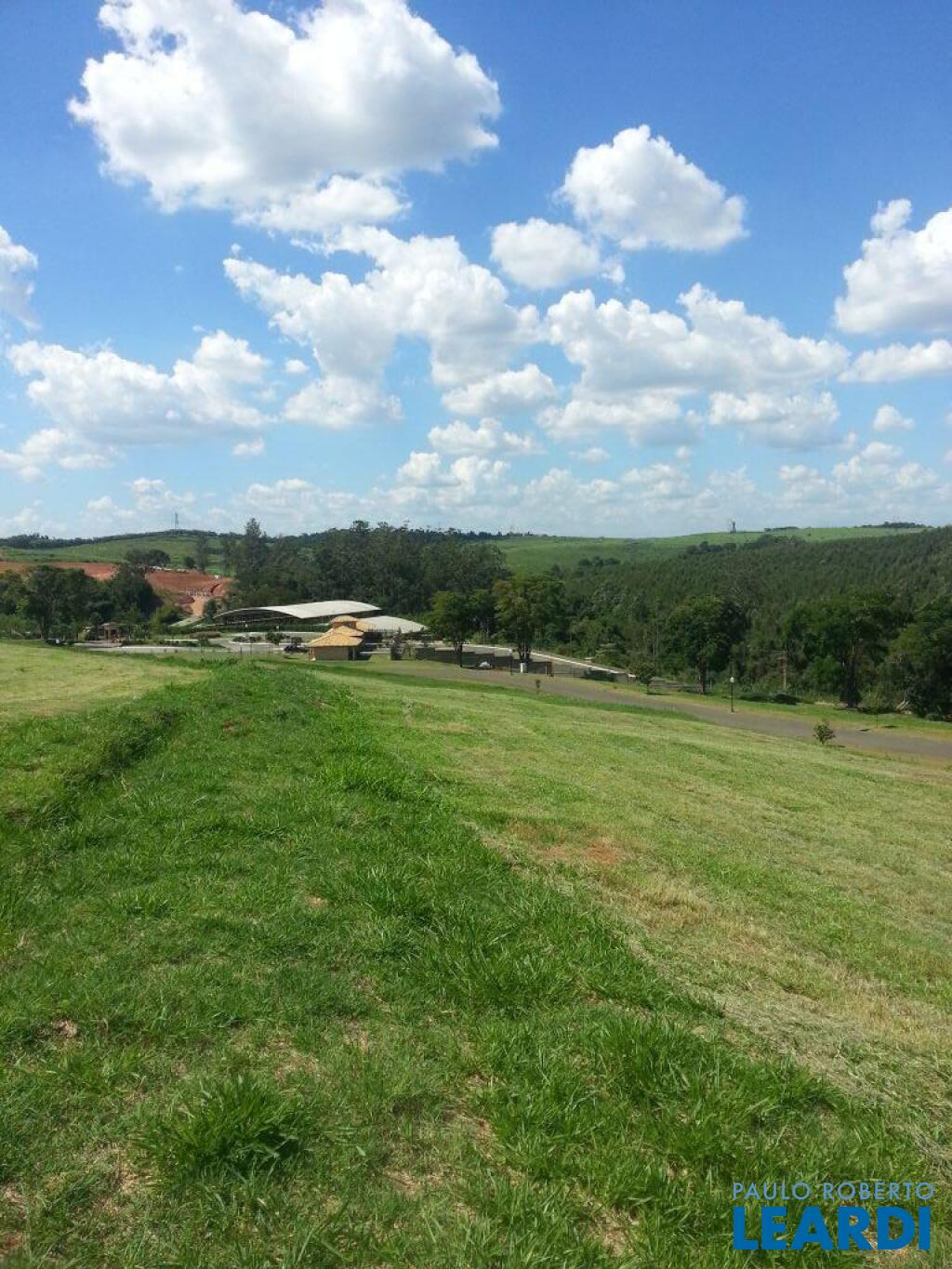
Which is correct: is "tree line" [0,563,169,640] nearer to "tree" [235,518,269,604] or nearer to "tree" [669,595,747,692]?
"tree" [235,518,269,604]

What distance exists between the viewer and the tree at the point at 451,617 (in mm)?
60250

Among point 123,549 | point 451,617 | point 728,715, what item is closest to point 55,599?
point 451,617

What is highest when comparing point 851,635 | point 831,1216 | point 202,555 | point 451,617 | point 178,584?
point 202,555

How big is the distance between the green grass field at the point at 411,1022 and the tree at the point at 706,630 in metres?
51.2

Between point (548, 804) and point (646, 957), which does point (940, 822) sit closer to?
point (548, 804)

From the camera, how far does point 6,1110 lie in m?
3.01

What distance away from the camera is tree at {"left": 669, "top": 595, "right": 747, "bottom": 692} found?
5850 cm

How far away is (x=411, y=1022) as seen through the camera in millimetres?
3879

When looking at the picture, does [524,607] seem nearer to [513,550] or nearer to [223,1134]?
[223,1134]

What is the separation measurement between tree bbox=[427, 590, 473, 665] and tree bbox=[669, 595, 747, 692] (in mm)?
15559

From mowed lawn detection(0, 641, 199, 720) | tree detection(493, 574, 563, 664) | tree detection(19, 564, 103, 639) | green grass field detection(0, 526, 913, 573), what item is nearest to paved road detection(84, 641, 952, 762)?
tree detection(493, 574, 563, 664)

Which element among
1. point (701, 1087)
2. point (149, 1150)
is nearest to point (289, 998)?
point (149, 1150)

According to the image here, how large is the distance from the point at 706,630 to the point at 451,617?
60.2 feet

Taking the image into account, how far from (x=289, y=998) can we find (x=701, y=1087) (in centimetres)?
190
